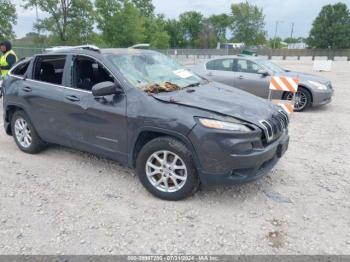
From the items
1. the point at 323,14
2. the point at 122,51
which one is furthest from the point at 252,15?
the point at 122,51

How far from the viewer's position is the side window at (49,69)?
471 cm

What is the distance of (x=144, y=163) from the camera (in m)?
3.83

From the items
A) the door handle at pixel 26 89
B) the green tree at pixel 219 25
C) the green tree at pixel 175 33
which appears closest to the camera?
the door handle at pixel 26 89

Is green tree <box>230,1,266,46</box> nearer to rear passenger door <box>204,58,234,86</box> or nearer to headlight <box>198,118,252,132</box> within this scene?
rear passenger door <box>204,58,234,86</box>

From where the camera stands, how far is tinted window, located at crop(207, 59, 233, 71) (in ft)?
32.0

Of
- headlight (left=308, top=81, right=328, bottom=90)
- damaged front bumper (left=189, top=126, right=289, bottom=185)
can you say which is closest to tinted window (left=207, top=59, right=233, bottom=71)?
headlight (left=308, top=81, right=328, bottom=90)

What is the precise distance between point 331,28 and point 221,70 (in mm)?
70980

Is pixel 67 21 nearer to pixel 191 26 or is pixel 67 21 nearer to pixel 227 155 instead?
pixel 227 155

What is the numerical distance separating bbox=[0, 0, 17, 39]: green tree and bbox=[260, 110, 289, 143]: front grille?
3317 centimetres

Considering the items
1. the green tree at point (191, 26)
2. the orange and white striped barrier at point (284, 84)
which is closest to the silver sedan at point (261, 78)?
the orange and white striped barrier at point (284, 84)

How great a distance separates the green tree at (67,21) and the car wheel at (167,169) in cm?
3680

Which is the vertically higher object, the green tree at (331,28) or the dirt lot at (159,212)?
the green tree at (331,28)

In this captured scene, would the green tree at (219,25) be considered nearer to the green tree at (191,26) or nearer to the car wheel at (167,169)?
the green tree at (191,26)

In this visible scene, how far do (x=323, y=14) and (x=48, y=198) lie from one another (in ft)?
268
